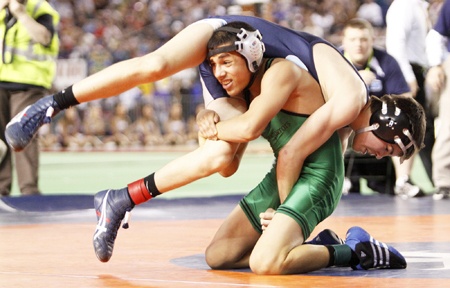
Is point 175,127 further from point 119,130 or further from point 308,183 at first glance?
point 308,183

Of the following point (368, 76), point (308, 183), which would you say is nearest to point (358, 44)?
point (368, 76)

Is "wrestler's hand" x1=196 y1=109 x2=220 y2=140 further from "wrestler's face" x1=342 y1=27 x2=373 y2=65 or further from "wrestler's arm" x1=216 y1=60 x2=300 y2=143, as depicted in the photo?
"wrestler's face" x1=342 y1=27 x2=373 y2=65

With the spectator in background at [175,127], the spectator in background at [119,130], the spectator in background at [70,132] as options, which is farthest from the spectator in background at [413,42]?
the spectator in background at [70,132]

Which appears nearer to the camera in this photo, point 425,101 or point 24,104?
point 24,104

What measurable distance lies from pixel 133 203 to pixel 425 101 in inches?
183

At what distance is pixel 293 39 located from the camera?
14.3ft

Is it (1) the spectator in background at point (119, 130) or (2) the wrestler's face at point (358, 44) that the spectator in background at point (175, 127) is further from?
(2) the wrestler's face at point (358, 44)

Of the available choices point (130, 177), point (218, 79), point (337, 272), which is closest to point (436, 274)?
point (337, 272)

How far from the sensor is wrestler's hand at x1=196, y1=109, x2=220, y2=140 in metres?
4.16

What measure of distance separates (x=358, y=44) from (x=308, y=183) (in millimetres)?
3384

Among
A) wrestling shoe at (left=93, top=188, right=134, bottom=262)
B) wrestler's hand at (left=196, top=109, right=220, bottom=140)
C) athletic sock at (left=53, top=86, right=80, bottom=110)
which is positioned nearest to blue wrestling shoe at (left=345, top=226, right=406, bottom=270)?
wrestler's hand at (left=196, top=109, right=220, bottom=140)

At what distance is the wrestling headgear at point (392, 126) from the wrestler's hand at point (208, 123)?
686mm

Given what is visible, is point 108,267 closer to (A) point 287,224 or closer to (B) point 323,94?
(A) point 287,224

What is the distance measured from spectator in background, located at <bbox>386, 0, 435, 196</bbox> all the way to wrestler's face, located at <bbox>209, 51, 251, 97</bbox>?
13.8 feet
